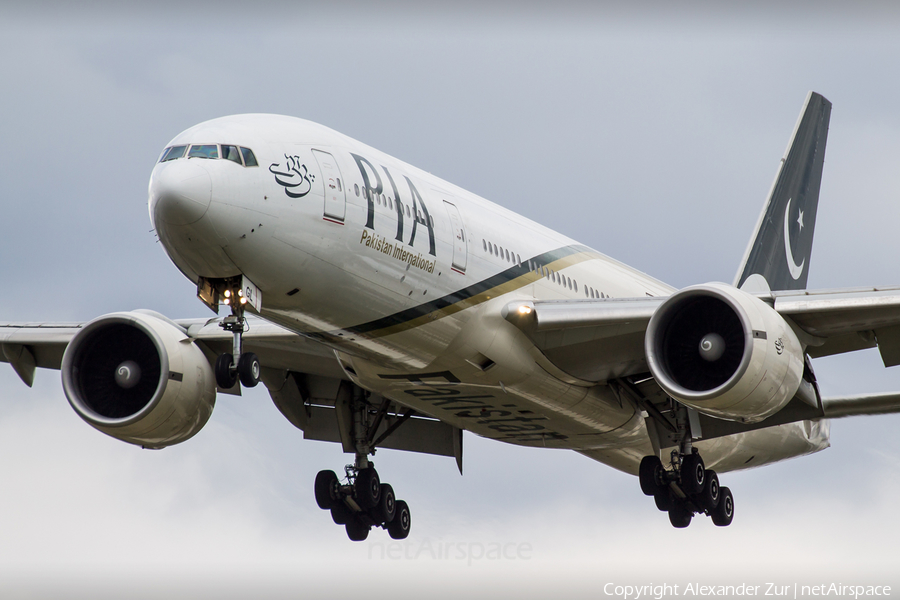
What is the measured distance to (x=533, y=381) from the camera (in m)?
17.2

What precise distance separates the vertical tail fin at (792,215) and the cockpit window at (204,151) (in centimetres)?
1376

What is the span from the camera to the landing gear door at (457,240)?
15882mm

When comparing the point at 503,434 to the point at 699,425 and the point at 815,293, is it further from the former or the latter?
the point at 815,293

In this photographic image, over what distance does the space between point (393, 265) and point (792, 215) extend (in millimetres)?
14918

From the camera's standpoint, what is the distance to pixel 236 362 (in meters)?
13.3

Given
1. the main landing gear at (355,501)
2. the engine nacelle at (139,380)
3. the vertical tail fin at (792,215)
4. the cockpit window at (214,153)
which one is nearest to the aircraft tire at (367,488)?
the main landing gear at (355,501)

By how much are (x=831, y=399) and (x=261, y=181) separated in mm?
11289

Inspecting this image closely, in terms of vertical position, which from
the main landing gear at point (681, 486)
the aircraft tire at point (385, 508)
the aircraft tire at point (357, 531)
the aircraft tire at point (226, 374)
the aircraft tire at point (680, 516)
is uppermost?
the aircraft tire at point (226, 374)

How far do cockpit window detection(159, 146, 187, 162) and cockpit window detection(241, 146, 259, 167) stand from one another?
2.33ft

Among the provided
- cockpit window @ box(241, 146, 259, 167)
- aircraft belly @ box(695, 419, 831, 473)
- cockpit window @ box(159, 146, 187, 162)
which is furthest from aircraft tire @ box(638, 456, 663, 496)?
cockpit window @ box(159, 146, 187, 162)

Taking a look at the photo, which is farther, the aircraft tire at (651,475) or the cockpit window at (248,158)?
the aircraft tire at (651,475)

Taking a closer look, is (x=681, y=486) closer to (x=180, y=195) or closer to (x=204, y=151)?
(x=204, y=151)

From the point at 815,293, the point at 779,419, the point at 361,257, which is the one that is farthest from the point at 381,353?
the point at 779,419

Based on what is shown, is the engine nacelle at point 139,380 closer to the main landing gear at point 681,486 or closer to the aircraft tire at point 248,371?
the aircraft tire at point 248,371
